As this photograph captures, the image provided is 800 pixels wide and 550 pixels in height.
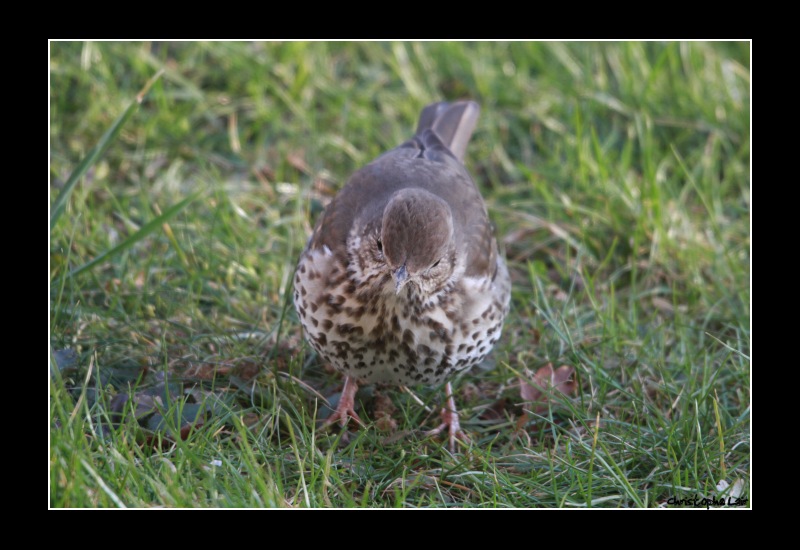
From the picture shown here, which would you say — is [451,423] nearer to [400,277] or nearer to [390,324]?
[390,324]

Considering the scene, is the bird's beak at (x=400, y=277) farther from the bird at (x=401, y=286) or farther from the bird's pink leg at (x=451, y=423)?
the bird's pink leg at (x=451, y=423)

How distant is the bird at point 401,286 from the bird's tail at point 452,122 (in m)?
0.93

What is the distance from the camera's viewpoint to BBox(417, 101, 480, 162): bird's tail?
5.59 m

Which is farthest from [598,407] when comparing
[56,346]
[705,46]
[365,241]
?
[705,46]

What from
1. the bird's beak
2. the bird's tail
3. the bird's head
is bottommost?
the bird's beak

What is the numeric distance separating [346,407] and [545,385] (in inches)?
37.6

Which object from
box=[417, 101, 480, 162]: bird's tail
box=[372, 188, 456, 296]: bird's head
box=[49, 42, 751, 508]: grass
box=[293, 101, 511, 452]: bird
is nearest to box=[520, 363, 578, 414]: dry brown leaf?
box=[49, 42, 751, 508]: grass

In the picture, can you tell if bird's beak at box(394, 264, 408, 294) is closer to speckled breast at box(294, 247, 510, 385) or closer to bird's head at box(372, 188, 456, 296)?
bird's head at box(372, 188, 456, 296)

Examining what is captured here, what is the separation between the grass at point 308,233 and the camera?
4.03 metres

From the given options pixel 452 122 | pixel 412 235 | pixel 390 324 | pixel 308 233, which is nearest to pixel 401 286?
pixel 412 235

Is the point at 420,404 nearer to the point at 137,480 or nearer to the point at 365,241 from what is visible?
the point at 365,241

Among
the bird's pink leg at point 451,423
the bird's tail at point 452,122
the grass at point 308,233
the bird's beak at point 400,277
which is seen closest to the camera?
the bird's beak at point 400,277

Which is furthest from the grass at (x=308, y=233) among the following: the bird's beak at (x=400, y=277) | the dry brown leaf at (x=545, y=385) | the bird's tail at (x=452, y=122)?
the bird's beak at (x=400, y=277)

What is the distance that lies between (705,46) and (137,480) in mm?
5087
